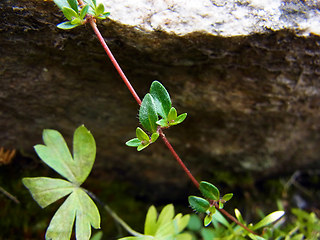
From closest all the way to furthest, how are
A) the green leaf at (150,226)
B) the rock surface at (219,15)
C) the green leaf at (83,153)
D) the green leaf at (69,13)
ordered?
1. the green leaf at (69,13)
2. the rock surface at (219,15)
3. the green leaf at (83,153)
4. the green leaf at (150,226)

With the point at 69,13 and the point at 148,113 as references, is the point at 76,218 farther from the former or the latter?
the point at 69,13

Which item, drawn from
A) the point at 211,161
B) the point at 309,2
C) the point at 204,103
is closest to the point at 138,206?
the point at 211,161

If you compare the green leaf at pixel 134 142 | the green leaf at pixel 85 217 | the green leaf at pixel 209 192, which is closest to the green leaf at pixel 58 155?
the green leaf at pixel 85 217

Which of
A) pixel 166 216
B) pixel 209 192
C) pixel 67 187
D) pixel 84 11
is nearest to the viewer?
pixel 84 11

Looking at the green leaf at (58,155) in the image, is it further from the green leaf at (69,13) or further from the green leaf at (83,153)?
the green leaf at (69,13)

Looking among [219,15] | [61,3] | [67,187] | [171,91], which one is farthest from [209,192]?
[61,3]
